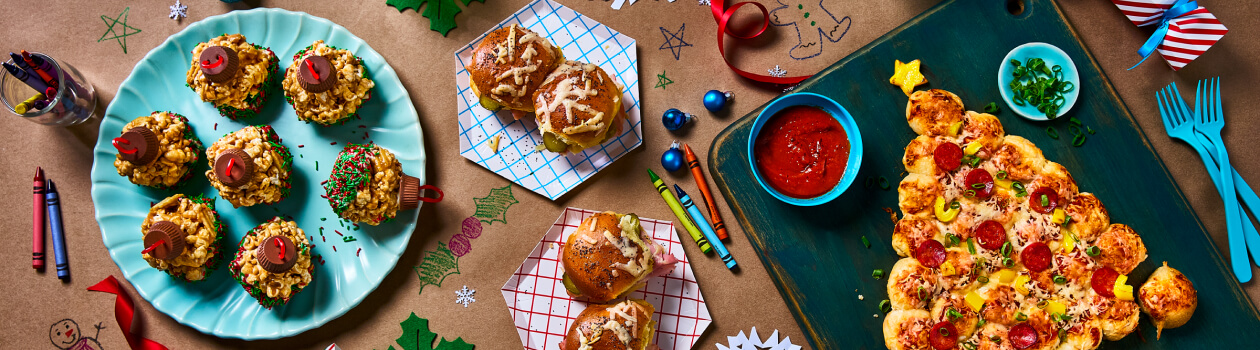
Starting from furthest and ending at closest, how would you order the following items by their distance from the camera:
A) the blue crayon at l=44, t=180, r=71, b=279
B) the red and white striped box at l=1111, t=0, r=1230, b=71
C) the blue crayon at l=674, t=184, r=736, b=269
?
1. the blue crayon at l=44, t=180, r=71, b=279
2. the blue crayon at l=674, t=184, r=736, b=269
3. the red and white striped box at l=1111, t=0, r=1230, b=71

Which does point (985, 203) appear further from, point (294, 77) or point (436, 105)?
point (294, 77)

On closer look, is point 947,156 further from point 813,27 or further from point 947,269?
point 813,27

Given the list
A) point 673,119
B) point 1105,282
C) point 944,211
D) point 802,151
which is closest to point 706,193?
point 673,119

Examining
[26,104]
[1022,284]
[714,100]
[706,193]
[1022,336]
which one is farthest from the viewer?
[706,193]

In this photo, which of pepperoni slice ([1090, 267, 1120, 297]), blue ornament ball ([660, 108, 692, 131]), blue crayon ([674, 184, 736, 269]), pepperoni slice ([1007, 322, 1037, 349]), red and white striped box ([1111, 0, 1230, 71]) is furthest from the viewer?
blue crayon ([674, 184, 736, 269])

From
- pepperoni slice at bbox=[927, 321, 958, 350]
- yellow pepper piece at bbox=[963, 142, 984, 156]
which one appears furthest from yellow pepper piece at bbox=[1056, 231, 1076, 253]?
pepperoni slice at bbox=[927, 321, 958, 350]

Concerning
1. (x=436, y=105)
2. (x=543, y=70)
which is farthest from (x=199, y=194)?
(x=543, y=70)

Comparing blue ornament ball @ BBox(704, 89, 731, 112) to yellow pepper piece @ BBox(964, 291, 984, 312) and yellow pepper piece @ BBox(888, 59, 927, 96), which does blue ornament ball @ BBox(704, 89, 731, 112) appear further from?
yellow pepper piece @ BBox(964, 291, 984, 312)
